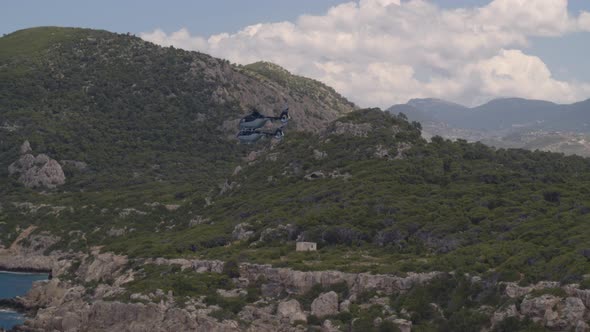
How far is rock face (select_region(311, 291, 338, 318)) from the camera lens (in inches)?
3465

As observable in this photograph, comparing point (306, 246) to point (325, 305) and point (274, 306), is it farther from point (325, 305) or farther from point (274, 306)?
point (325, 305)

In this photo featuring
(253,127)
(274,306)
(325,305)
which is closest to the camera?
(325,305)

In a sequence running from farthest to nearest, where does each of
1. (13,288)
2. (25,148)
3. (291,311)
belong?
1. (25,148)
2. (13,288)
3. (291,311)

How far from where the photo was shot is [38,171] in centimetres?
19125

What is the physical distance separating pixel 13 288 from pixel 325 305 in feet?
206

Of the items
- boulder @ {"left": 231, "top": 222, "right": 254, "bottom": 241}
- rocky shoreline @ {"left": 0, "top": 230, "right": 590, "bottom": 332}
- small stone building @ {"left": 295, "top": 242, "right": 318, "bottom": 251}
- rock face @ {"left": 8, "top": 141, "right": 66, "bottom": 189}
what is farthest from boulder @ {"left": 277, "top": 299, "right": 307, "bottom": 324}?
rock face @ {"left": 8, "top": 141, "right": 66, "bottom": 189}

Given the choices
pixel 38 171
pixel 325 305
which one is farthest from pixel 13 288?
pixel 325 305

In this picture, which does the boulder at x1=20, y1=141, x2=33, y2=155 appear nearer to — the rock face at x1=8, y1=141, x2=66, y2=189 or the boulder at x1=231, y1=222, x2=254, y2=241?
the rock face at x1=8, y1=141, x2=66, y2=189

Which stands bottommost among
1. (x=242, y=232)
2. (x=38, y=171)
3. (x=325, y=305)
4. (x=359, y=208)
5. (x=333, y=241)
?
(x=325, y=305)

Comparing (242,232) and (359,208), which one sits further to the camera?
(242,232)

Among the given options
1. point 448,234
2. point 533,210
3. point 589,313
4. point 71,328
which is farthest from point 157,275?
point 589,313

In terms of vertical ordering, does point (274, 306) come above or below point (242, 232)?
below

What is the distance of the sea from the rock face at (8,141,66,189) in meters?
38.9

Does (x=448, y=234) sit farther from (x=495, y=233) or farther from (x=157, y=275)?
(x=157, y=275)
